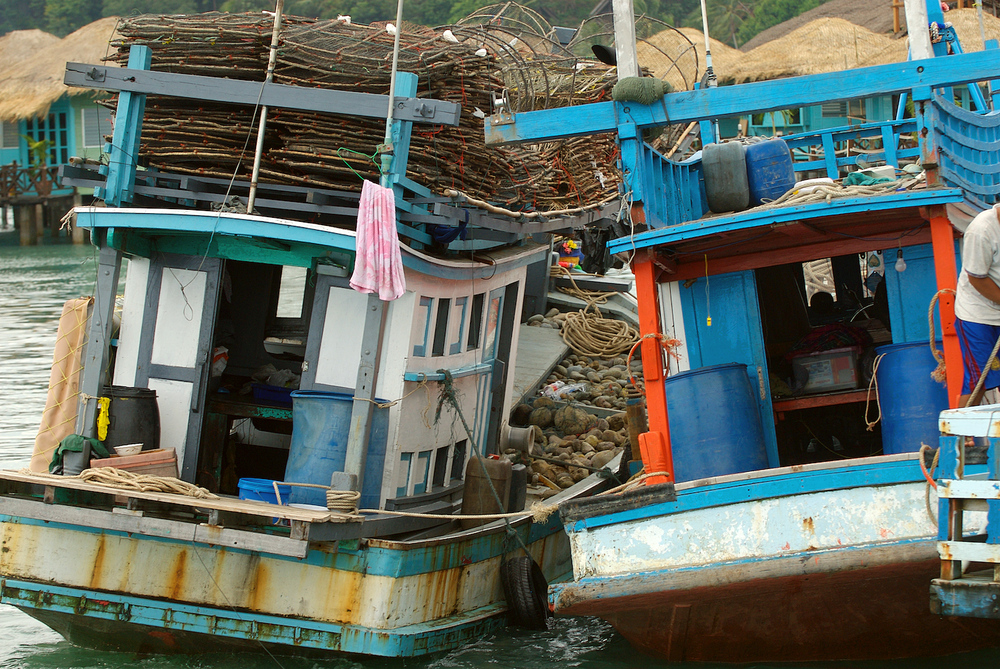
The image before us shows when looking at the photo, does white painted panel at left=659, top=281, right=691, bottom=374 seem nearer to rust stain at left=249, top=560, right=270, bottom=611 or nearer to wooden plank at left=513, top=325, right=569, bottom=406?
rust stain at left=249, top=560, right=270, bottom=611

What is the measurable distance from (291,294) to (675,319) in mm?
19604

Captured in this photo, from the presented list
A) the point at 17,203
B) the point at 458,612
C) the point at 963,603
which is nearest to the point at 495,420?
the point at 458,612

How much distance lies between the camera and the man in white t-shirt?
5.43 m

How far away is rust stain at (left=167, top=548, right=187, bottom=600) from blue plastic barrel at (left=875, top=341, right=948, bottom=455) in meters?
4.50

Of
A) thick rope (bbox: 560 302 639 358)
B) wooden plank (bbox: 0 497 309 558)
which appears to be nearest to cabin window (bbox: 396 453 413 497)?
wooden plank (bbox: 0 497 309 558)

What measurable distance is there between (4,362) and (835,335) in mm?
14577

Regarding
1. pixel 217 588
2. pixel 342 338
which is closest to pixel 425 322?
pixel 342 338

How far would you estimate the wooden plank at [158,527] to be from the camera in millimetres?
5836

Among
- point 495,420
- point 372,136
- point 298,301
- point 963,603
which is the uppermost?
point 298,301

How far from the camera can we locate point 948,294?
5.82 metres

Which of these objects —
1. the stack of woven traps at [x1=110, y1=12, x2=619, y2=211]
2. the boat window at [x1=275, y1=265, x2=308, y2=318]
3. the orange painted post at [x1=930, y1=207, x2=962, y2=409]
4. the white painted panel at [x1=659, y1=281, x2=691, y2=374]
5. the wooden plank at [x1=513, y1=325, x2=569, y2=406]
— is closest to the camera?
the orange painted post at [x1=930, y1=207, x2=962, y2=409]

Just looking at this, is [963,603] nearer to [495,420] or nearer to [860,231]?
[860,231]

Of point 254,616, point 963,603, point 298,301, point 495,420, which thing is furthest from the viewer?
point 298,301

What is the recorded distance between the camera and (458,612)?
23.5 ft
